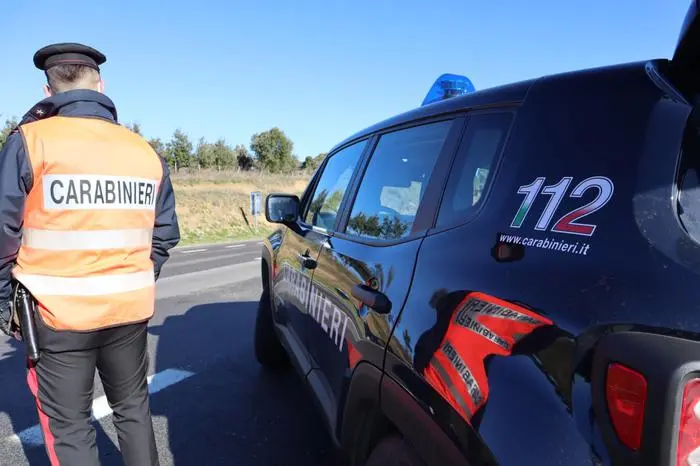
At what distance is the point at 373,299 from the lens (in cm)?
175

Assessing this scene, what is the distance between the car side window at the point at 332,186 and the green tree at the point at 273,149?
53777mm

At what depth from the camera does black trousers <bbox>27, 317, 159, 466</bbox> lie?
1979 mm

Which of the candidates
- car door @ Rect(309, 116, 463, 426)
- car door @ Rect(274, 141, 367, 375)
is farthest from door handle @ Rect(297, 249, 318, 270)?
car door @ Rect(309, 116, 463, 426)

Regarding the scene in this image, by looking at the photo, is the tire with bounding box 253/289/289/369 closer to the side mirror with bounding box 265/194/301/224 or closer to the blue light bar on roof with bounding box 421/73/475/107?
the side mirror with bounding box 265/194/301/224

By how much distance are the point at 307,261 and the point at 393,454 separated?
1.45m

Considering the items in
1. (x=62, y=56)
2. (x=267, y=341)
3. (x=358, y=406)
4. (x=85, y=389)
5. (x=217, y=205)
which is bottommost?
(x=217, y=205)

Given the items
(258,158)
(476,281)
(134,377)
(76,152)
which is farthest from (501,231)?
(258,158)

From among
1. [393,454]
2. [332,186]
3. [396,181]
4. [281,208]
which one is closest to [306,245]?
[332,186]

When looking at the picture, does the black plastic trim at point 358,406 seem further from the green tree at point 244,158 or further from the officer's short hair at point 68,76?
the green tree at point 244,158

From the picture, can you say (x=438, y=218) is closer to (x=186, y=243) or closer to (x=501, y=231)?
(x=501, y=231)

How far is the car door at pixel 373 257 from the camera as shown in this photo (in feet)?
5.64

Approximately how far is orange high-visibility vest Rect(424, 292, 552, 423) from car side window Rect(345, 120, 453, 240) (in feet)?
1.97

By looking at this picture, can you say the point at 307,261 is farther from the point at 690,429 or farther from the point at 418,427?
the point at 690,429

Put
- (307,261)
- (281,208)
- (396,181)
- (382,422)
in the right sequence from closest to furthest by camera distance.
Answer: (382,422)
(396,181)
(307,261)
(281,208)
